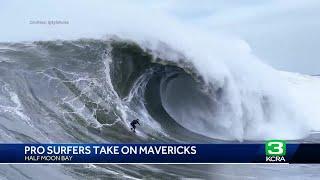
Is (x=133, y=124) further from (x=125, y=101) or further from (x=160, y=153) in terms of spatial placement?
(x=160, y=153)

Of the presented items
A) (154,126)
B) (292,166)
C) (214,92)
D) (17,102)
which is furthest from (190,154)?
(17,102)

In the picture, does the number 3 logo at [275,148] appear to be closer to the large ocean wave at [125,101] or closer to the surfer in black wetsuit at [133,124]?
the large ocean wave at [125,101]

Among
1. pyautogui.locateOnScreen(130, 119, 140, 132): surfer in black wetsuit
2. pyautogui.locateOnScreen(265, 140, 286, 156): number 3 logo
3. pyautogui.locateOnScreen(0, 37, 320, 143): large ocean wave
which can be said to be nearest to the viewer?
pyautogui.locateOnScreen(265, 140, 286, 156): number 3 logo

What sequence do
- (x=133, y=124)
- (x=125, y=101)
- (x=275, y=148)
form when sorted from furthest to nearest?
1. (x=125, y=101)
2. (x=133, y=124)
3. (x=275, y=148)

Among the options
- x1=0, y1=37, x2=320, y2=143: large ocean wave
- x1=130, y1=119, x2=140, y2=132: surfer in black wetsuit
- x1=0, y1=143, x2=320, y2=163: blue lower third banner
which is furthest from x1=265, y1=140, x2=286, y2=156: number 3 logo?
x1=130, y1=119, x2=140, y2=132: surfer in black wetsuit

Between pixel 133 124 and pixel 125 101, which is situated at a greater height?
pixel 125 101

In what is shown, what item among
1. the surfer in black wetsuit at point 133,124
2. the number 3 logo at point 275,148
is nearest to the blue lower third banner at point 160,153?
the number 3 logo at point 275,148

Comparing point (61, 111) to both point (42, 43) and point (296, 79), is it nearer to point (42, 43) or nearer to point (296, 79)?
point (42, 43)

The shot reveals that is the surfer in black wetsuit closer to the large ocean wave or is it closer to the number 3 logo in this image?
the large ocean wave

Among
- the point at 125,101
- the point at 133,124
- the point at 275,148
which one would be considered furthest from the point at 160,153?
the point at 275,148
